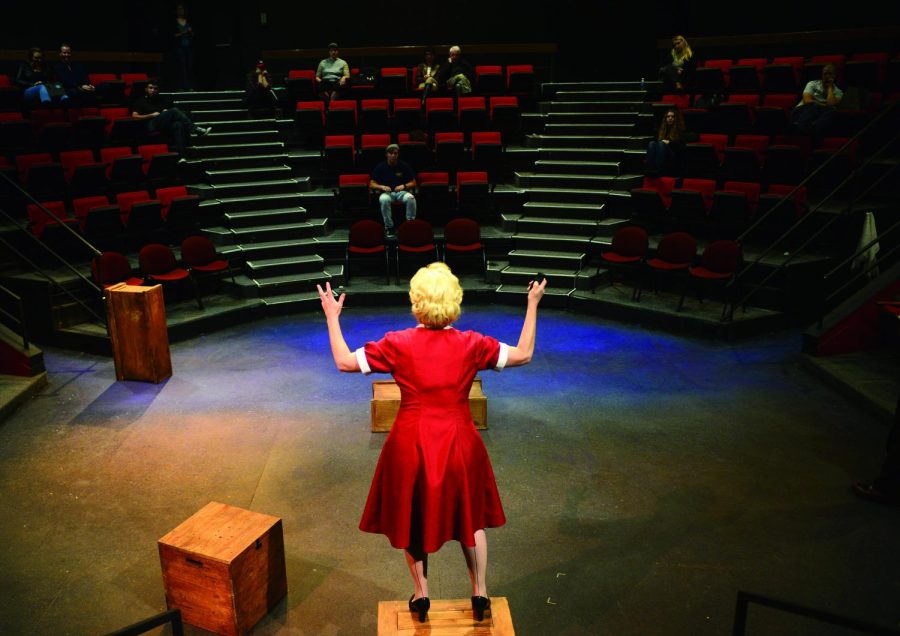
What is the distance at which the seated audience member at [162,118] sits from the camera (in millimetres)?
10117

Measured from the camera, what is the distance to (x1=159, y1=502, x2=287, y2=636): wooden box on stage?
322 cm

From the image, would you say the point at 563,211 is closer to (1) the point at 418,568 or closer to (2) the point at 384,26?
(2) the point at 384,26

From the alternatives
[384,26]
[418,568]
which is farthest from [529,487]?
[384,26]

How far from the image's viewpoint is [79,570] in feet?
12.5

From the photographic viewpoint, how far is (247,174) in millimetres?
10242

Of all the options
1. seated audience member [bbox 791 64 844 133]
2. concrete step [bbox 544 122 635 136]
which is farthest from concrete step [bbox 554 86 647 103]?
seated audience member [bbox 791 64 844 133]

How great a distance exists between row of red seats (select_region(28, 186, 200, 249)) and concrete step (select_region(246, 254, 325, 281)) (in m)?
1.06

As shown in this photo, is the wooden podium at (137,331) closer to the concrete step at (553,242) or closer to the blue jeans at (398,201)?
the blue jeans at (398,201)

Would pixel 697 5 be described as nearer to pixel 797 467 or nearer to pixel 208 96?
pixel 208 96

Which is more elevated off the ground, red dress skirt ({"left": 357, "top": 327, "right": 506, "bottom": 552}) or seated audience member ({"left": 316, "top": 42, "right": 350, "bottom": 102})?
seated audience member ({"left": 316, "top": 42, "right": 350, "bottom": 102})

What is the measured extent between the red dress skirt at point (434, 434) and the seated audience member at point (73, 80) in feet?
32.1

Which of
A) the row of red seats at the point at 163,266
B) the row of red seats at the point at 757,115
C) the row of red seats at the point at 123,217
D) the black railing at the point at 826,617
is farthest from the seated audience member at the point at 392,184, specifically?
the black railing at the point at 826,617

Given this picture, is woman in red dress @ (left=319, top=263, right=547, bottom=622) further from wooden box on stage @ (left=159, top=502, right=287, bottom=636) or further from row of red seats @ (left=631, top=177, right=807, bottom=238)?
row of red seats @ (left=631, top=177, right=807, bottom=238)

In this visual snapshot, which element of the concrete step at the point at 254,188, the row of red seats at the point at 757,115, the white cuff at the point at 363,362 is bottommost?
the concrete step at the point at 254,188
